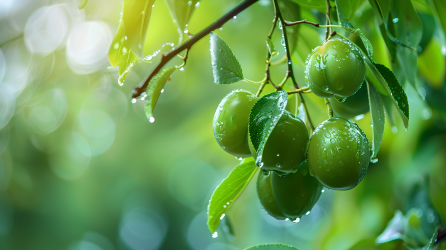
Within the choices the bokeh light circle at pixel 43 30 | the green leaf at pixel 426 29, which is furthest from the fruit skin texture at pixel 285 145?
the bokeh light circle at pixel 43 30

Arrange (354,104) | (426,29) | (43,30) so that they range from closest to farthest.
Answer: (354,104)
(426,29)
(43,30)

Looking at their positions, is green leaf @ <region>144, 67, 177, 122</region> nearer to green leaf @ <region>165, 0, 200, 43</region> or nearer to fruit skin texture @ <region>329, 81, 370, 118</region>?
→ green leaf @ <region>165, 0, 200, 43</region>

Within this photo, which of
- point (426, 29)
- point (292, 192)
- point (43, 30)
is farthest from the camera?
point (43, 30)

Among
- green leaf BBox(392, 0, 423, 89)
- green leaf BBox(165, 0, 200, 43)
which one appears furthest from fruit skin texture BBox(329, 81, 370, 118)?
green leaf BBox(165, 0, 200, 43)

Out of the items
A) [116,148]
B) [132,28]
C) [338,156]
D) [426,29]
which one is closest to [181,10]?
[132,28]

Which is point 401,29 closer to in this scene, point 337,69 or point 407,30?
point 407,30

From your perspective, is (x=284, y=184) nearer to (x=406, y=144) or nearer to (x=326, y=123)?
(x=326, y=123)

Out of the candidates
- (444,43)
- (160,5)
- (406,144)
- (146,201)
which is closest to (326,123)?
(444,43)
